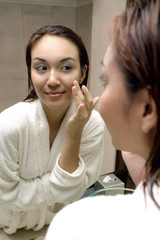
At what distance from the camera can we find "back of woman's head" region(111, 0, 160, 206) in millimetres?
288

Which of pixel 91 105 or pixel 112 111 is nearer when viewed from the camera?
pixel 112 111

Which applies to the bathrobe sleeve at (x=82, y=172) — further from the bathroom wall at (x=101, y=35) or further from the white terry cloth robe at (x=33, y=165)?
the bathroom wall at (x=101, y=35)

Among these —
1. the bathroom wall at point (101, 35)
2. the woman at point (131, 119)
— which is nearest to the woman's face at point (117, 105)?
the woman at point (131, 119)

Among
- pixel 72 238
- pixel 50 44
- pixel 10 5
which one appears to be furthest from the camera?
pixel 10 5

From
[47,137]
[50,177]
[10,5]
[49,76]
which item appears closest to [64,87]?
[49,76]

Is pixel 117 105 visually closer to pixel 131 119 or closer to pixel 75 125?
pixel 131 119

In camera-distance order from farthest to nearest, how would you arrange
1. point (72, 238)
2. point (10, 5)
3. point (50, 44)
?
point (10, 5) < point (50, 44) < point (72, 238)

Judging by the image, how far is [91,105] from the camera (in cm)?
70

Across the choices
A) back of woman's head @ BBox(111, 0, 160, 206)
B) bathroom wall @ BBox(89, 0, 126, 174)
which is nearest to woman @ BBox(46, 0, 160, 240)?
back of woman's head @ BBox(111, 0, 160, 206)

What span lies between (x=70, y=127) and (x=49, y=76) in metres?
0.17

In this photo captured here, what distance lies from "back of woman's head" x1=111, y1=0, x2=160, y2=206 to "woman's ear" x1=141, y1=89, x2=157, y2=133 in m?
0.01

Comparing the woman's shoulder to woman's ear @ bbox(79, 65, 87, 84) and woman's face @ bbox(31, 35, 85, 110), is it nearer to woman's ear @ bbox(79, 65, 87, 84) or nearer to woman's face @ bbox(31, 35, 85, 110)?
woman's face @ bbox(31, 35, 85, 110)

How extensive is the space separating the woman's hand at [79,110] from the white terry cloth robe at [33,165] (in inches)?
4.1

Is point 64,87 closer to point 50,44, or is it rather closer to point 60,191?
point 50,44
